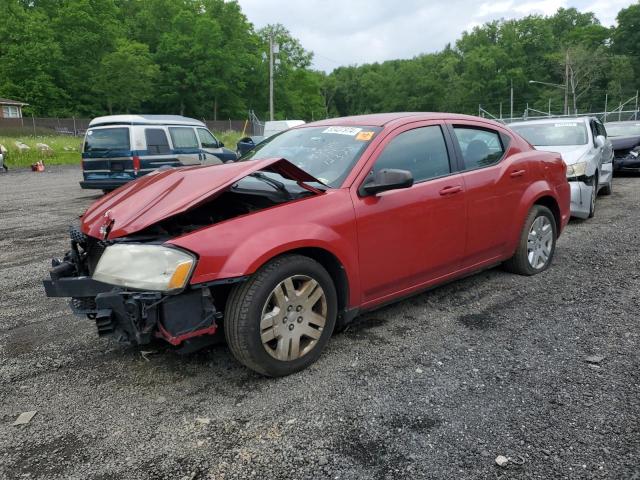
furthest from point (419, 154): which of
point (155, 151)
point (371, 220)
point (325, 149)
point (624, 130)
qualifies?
point (624, 130)

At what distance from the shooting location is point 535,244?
16.2ft

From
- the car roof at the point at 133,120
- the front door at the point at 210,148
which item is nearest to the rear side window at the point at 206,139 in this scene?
the front door at the point at 210,148

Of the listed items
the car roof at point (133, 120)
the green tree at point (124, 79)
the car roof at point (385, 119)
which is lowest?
the car roof at point (385, 119)

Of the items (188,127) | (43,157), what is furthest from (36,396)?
(43,157)

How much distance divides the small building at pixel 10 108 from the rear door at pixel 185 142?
1932 inches

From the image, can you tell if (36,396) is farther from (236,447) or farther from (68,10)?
(68,10)

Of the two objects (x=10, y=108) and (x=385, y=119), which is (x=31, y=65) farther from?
(x=385, y=119)

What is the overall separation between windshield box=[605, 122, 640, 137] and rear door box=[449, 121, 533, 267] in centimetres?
1061

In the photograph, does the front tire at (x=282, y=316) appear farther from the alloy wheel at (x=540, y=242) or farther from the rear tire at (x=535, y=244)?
the alloy wheel at (x=540, y=242)

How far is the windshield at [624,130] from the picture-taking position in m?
13.1

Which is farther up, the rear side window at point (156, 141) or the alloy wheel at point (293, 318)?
the rear side window at point (156, 141)

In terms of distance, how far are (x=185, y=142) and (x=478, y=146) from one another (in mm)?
9279

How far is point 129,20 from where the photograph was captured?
71.7 meters

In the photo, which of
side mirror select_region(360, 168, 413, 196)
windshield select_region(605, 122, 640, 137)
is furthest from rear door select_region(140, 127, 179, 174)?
windshield select_region(605, 122, 640, 137)
